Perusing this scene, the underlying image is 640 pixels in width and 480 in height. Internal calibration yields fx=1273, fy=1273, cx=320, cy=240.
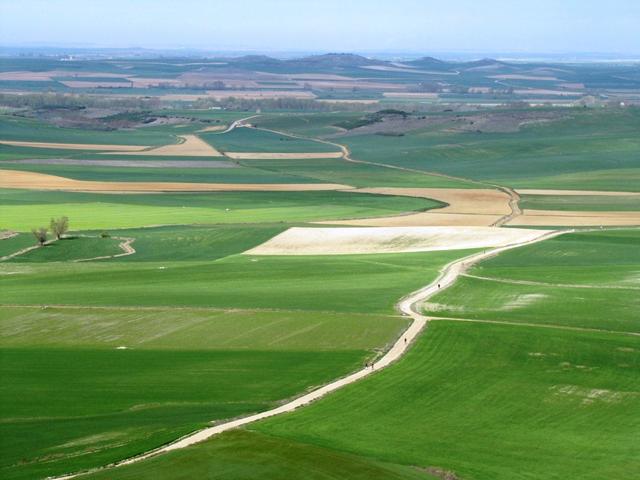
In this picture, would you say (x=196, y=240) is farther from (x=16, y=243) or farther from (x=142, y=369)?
(x=142, y=369)

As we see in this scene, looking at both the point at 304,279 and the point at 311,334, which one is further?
the point at 304,279

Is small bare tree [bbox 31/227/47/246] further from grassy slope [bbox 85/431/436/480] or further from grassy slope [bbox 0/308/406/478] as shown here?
grassy slope [bbox 85/431/436/480]

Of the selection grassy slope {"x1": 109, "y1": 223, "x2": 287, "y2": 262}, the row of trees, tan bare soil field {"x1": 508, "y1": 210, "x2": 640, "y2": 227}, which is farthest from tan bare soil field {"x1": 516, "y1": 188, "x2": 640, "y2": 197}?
the row of trees

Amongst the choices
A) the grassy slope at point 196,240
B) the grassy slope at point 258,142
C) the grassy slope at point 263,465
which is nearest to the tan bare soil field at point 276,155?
the grassy slope at point 258,142

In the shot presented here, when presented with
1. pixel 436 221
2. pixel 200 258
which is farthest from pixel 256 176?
pixel 200 258

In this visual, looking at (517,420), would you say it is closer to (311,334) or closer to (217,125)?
(311,334)

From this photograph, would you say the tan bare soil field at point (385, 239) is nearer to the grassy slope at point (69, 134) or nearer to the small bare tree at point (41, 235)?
the small bare tree at point (41, 235)
